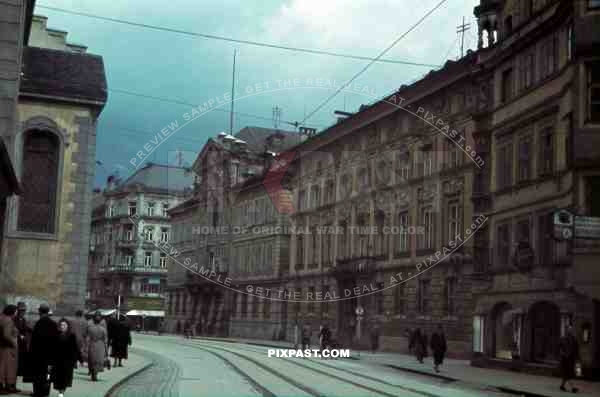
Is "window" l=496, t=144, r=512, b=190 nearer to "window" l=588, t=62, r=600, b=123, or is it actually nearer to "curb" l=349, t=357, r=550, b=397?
"window" l=588, t=62, r=600, b=123

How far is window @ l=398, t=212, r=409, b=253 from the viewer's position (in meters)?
48.5

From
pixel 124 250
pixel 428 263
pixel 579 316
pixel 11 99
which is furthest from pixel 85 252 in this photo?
pixel 124 250

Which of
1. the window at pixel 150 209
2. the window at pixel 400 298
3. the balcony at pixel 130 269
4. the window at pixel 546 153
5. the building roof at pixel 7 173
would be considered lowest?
the window at pixel 400 298

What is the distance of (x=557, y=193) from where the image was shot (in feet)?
101

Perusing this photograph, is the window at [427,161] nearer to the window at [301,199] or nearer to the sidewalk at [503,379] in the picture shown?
the sidewalk at [503,379]

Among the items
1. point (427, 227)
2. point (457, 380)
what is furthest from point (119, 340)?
point (427, 227)

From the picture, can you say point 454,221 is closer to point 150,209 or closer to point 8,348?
point 8,348

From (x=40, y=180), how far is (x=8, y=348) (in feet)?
38.3

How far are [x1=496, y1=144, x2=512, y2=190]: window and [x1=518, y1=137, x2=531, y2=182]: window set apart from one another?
3.14 ft

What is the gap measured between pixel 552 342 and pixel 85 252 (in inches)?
596

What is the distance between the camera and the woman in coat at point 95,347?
2155cm

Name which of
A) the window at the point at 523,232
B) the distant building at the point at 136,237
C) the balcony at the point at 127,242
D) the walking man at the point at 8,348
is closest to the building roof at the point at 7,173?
the walking man at the point at 8,348

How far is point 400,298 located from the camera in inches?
1909

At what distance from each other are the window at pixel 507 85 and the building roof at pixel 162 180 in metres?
60.7
